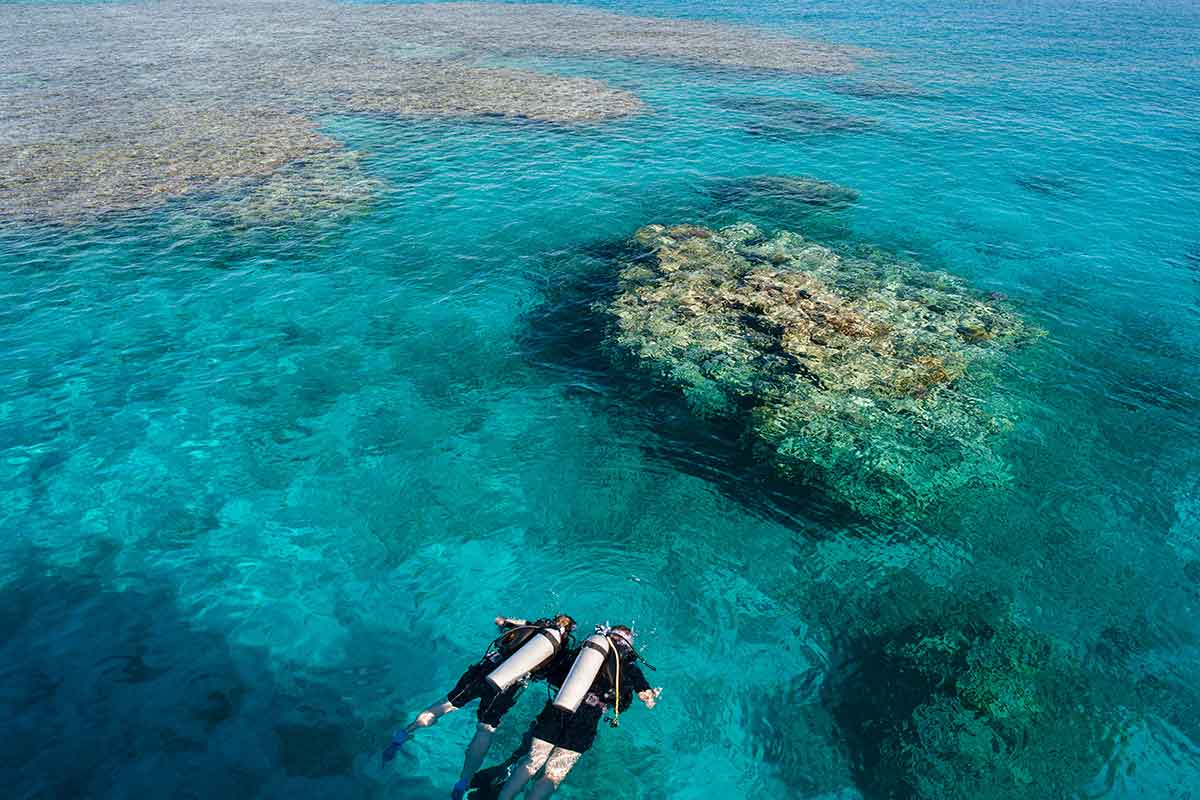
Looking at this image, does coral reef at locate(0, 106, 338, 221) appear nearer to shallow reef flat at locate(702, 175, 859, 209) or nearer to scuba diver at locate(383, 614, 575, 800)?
shallow reef flat at locate(702, 175, 859, 209)

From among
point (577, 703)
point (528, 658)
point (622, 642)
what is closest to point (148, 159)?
point (528, 658)

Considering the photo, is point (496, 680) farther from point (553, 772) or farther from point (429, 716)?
point (553, 772)

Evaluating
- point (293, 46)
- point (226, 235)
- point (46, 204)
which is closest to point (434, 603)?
point (226, 235)

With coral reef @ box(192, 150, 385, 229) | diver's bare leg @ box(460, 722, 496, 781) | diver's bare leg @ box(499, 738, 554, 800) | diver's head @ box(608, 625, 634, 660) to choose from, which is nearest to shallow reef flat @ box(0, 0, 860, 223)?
coral reef @ box(192, 150, 385, 229)

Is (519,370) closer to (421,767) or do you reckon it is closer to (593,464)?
(593,464)

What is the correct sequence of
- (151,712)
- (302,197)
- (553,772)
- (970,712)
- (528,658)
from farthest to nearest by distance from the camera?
(302,197)
(970,712)
(151,712)
(528,658)
(553,772)

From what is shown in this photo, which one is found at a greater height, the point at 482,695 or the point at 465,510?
the point at 482,695

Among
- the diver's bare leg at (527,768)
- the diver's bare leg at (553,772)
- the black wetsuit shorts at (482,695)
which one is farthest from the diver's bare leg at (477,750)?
the diver's bare leg at (553,772)
